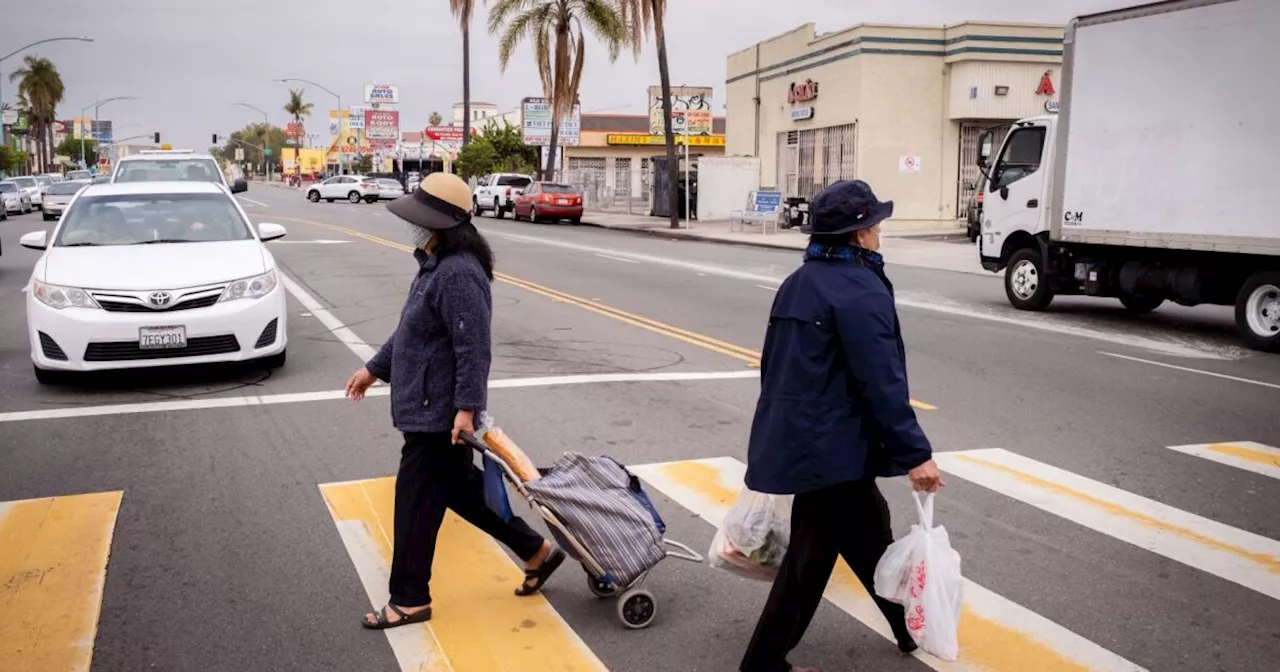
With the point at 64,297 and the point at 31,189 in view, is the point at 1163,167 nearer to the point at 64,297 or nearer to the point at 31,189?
the point at 64,297

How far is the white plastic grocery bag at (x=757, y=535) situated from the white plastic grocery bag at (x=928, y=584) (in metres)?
0.43

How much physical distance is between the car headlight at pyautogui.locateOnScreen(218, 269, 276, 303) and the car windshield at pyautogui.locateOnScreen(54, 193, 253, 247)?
0.96m

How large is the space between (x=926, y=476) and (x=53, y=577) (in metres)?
3.78

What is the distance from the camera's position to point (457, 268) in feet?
14.2

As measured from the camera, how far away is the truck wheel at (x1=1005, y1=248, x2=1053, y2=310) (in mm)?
14867

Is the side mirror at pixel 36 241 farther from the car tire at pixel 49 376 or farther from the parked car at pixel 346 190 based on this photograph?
the parked car at pixel 346 190

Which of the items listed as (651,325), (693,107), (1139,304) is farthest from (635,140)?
(651,325)

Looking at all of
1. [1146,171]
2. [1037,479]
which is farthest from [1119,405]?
[1146,171]


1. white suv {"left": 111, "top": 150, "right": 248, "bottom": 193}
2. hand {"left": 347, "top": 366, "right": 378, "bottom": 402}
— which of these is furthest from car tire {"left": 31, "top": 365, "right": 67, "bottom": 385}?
white suv {"left": 111, "top": 150, "right": 248, "bottom": 193}

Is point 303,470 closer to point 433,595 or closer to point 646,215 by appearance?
point 433,595

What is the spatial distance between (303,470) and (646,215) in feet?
134

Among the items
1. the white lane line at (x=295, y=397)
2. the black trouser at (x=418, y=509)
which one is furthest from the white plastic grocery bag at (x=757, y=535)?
the white lane line at (x=295, y=397)

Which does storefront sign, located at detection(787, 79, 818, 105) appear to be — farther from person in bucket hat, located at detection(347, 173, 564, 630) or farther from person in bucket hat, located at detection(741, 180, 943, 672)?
person in bucket hat, located at detection(741, 180, 943, 672)

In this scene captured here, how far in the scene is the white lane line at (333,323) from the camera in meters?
11.1
